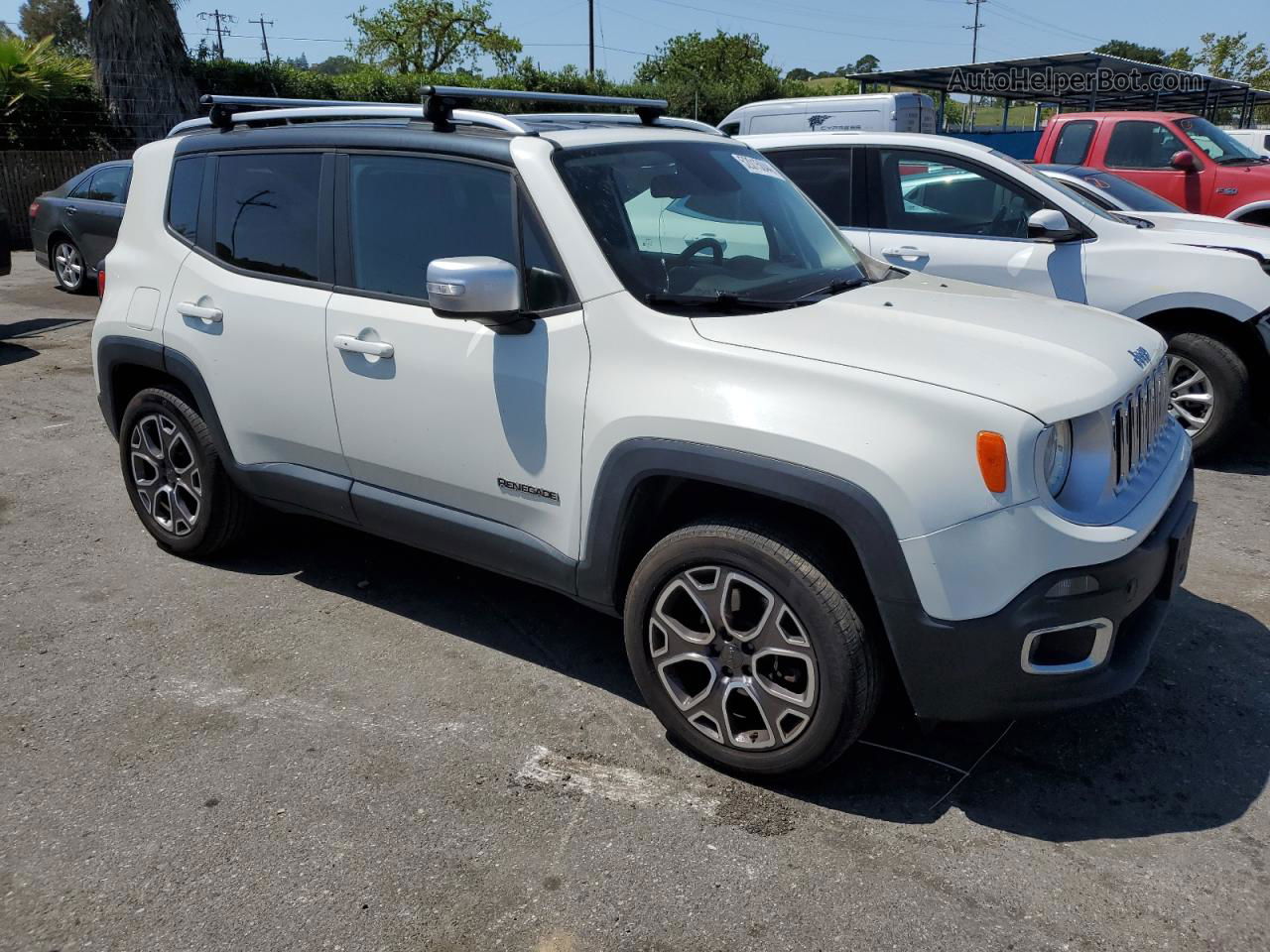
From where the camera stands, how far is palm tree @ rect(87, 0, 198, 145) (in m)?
18.3

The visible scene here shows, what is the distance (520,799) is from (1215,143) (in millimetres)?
11436

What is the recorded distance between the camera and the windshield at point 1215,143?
444 inches

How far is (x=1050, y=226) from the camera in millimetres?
6051

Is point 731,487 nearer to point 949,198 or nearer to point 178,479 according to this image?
point 178,479

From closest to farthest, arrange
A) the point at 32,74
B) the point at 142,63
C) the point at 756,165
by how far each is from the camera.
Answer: the point at 756,165 → the point at 32,74 → the point at 142,63

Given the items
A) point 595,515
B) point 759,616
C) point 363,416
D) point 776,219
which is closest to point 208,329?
point 363,416

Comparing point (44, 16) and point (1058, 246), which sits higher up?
point (44, 16)

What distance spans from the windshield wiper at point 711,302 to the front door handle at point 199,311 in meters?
1.96

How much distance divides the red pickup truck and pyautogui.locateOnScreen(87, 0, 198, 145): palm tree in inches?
588

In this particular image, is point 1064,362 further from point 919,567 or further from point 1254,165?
point 1254,165

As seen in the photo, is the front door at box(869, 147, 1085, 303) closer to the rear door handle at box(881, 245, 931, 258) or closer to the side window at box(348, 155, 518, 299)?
the rear door handle at box(881, 245, 931, 258)

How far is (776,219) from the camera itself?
4.01 meters

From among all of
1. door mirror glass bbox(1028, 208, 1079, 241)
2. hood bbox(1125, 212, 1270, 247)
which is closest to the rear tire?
hood bbox(1125, 212, 1270, 247)

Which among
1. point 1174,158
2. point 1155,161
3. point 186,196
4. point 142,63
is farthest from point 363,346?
point 142,63
